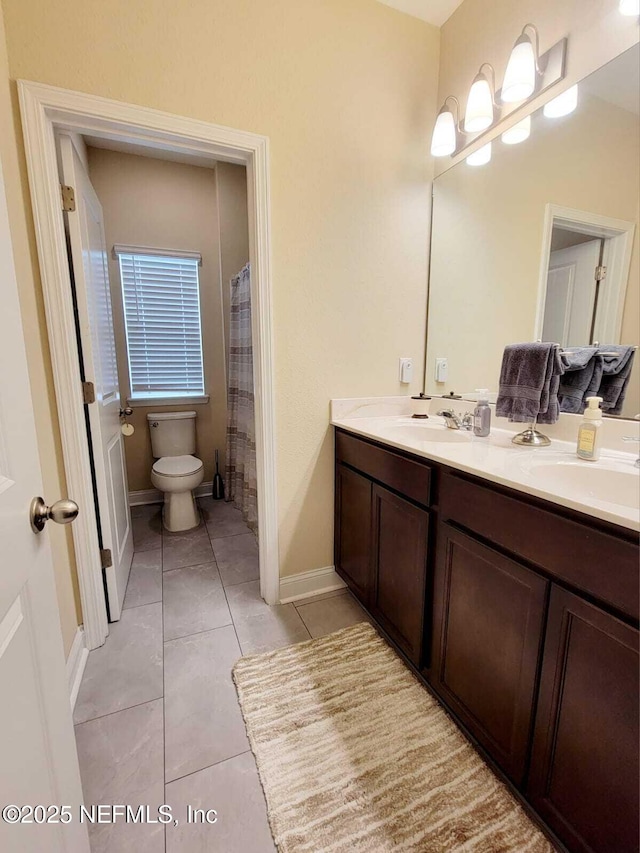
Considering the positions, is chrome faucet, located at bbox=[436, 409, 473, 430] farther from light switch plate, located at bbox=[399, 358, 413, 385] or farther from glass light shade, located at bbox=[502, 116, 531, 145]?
glass light shade, located at bbox=[502, 116, 531, 145]

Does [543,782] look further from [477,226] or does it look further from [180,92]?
[180,92]

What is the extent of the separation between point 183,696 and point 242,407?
170cm

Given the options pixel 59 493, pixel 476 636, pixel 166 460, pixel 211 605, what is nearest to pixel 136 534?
pixel 166 460

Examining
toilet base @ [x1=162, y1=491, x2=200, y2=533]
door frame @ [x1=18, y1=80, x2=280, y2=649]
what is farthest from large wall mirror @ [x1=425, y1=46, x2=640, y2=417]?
toilet base @ [x1=162, y1=491, x2=200, y2=533]

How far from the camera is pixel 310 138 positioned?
1.58m

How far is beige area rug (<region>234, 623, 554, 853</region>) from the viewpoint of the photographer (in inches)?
37.0

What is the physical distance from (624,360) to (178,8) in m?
1.94

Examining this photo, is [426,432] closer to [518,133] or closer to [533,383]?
[533,383]

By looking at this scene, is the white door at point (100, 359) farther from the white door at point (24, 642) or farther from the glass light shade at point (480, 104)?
the glass light shade at point (480, 104)

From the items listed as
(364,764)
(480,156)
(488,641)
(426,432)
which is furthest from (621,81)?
(364,764)

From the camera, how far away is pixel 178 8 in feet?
4.31

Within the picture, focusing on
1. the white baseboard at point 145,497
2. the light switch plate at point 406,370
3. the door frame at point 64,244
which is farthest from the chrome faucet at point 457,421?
the white baseboard at point 145,497

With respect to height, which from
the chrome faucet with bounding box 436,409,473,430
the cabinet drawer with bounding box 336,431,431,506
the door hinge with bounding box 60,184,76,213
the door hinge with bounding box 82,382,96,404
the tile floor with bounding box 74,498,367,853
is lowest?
the tile floor with bounding box 74,498,367,853

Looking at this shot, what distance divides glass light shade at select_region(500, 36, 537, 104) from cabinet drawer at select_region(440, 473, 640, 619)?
1427 millimetres
